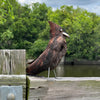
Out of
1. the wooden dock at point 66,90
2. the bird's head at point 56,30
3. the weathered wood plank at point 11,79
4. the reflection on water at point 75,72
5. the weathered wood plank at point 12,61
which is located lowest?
the reflection on water at point 75,72

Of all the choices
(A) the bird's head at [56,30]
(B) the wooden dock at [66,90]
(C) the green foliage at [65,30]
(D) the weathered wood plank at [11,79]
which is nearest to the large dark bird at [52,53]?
(A) the bird's head at [56,30]

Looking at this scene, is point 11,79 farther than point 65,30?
No

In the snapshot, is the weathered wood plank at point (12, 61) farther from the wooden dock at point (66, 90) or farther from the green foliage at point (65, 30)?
the green foliage at point (65, 30)

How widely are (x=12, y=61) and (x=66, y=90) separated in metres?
2.73

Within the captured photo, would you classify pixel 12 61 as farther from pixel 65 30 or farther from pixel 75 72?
pixel 65 30

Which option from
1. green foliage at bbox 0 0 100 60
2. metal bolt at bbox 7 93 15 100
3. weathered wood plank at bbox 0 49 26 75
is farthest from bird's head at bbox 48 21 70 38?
green foliage at bbox 0 0 100 60

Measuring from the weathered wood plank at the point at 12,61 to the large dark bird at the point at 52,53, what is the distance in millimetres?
4966

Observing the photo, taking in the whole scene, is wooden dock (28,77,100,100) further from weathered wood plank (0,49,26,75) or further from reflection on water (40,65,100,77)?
reflection on water (40,65,100,77)

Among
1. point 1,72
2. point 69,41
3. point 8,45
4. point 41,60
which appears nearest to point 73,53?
point 69,41

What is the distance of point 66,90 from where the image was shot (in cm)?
443

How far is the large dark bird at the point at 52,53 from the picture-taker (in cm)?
691

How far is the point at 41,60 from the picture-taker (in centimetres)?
692

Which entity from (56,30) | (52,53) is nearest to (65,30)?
(56,30)

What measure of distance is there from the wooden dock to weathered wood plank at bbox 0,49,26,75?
252 cm
